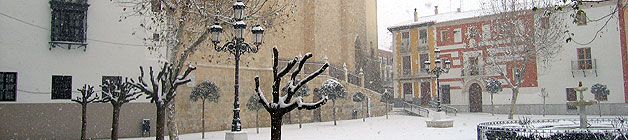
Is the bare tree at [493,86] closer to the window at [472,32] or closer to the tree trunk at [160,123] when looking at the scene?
the window at [472,32]

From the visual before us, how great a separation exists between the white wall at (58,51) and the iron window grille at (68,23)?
0.57 feet

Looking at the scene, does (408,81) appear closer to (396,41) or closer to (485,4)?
(396,41)

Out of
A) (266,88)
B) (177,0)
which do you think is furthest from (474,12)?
(177,0)

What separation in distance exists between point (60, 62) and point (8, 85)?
4.74 feet

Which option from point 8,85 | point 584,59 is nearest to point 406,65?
point 584,59

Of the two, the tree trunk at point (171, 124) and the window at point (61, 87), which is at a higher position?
the window at point (61, 87)

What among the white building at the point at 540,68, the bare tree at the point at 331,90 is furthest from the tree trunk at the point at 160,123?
the white building at the point at 540,68

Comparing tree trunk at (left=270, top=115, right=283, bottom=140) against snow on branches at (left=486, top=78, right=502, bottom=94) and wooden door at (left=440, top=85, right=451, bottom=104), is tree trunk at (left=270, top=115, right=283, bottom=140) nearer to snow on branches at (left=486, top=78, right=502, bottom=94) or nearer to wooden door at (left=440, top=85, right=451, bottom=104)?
snow on branches at (left=486, top=78, right=502, bottom=94)

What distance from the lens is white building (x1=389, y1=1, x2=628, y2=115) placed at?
24812 millimetres

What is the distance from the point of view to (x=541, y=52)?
24.5m

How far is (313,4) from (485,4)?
938cm

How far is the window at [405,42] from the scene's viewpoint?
1272 inches

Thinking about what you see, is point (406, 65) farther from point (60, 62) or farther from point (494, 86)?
point (60, 62)

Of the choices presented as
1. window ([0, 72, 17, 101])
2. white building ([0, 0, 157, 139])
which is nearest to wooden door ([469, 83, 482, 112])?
white building ([0, 0, 157, 139])
